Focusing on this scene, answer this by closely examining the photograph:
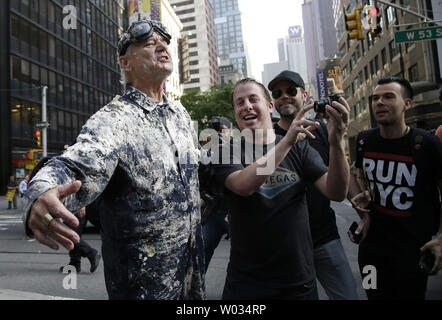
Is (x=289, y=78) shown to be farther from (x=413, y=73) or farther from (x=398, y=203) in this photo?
(x=413, y=73)

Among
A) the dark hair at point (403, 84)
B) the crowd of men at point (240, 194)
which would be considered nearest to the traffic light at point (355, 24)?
the dark hair at point (403, 84)

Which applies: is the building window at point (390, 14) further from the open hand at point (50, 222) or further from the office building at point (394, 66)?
the open hand at point (50, 222)

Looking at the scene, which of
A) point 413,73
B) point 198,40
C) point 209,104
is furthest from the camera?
point 198,40

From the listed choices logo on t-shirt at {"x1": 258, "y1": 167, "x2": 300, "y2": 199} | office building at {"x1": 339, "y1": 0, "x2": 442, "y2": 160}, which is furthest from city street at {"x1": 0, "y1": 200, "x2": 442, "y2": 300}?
office building at {"x1": 339, "y1": 0, "x2": 442, "y2": 160}

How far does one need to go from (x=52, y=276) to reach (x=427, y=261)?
5.15 m

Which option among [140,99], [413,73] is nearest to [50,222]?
[140,99]

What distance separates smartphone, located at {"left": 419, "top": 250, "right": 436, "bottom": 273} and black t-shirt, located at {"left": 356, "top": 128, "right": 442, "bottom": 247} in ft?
0.38

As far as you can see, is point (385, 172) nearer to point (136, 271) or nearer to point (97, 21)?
point (136, 271)

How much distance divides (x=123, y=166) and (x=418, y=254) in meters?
2.25

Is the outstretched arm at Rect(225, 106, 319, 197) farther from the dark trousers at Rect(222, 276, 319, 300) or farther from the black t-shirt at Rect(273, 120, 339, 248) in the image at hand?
the black t-shirt at Rect(273, 120, 339, 248)

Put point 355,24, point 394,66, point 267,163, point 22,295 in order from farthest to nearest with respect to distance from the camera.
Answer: point 394,66
point 355,24
point 22,295
point 267,163

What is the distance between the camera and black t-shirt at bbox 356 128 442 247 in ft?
8.18

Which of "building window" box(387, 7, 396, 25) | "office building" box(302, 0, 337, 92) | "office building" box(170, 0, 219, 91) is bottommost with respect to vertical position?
"building window" box(387, 7, 396, 25)

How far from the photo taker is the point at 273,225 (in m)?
1.93
